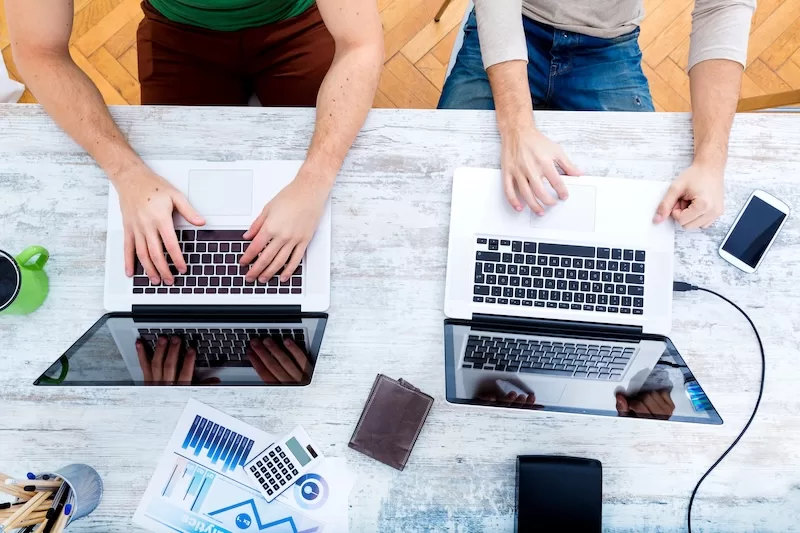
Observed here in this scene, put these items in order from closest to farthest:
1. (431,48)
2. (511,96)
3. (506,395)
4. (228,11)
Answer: (506,395) < (511,96) < (228,11) < (431,48)

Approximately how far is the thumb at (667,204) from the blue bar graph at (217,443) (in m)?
0.77

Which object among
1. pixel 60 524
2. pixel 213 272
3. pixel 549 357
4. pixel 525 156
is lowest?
pixel 60 524

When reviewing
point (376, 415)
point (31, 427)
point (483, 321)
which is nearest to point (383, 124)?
point (483, 321)

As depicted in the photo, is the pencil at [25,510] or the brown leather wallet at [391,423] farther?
the brown leather wallet at [391,423]

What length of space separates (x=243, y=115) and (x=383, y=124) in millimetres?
252

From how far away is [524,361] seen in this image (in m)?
0.79

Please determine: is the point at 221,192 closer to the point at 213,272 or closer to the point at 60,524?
the point at 213,272

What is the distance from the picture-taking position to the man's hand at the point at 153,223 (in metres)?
0.86

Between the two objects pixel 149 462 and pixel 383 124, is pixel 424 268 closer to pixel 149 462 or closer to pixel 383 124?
pixel 383 124

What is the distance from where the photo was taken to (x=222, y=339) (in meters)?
0.78

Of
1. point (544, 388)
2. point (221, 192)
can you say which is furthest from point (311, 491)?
point (221, 192)

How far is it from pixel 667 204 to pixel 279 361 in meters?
0.67

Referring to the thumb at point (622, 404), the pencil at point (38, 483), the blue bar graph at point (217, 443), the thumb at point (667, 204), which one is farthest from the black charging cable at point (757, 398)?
the pencil at point (38, 483)

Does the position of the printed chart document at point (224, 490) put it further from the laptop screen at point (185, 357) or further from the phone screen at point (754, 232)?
the phone screen at point (754, 232)
